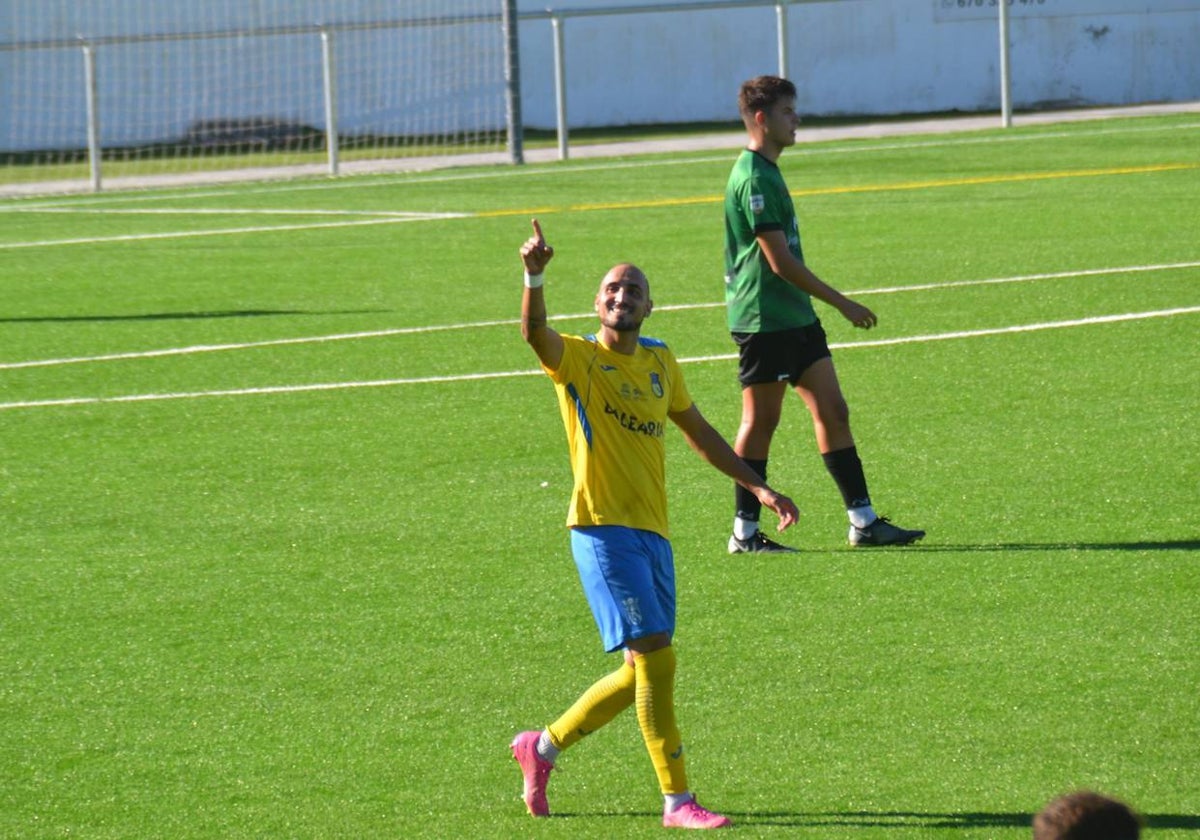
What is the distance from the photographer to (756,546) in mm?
9062

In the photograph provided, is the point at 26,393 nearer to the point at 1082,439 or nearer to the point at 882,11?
the point at 1082,439

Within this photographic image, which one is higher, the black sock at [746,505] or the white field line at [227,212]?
the white field line at [227,212]

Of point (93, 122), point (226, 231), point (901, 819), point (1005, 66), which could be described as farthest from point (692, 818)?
point (1005, 66)

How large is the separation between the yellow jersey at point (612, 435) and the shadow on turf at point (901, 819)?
3.08ft

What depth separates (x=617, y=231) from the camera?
20.5 m

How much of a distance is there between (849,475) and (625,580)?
3.38 meters

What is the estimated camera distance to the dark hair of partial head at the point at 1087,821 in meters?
2.98

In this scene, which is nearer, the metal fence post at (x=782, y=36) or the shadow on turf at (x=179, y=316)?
the shadow on turf at (x=179, y=316)

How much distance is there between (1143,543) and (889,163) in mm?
18191

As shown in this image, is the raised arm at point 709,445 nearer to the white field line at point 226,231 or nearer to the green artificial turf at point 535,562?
the green artificial turf at point 535,562

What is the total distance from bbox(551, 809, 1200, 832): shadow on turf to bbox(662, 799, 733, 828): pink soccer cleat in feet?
0.34

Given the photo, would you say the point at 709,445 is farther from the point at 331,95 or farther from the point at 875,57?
the point at 875,57

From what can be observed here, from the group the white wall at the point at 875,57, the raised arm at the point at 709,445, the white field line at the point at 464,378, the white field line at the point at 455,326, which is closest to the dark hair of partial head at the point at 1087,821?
the raised arm at the point at 709,445

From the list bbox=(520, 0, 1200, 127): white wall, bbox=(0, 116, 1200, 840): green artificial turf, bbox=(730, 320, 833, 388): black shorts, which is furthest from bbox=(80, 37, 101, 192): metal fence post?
bbox=(730, 320, 833, 388): black shorts
